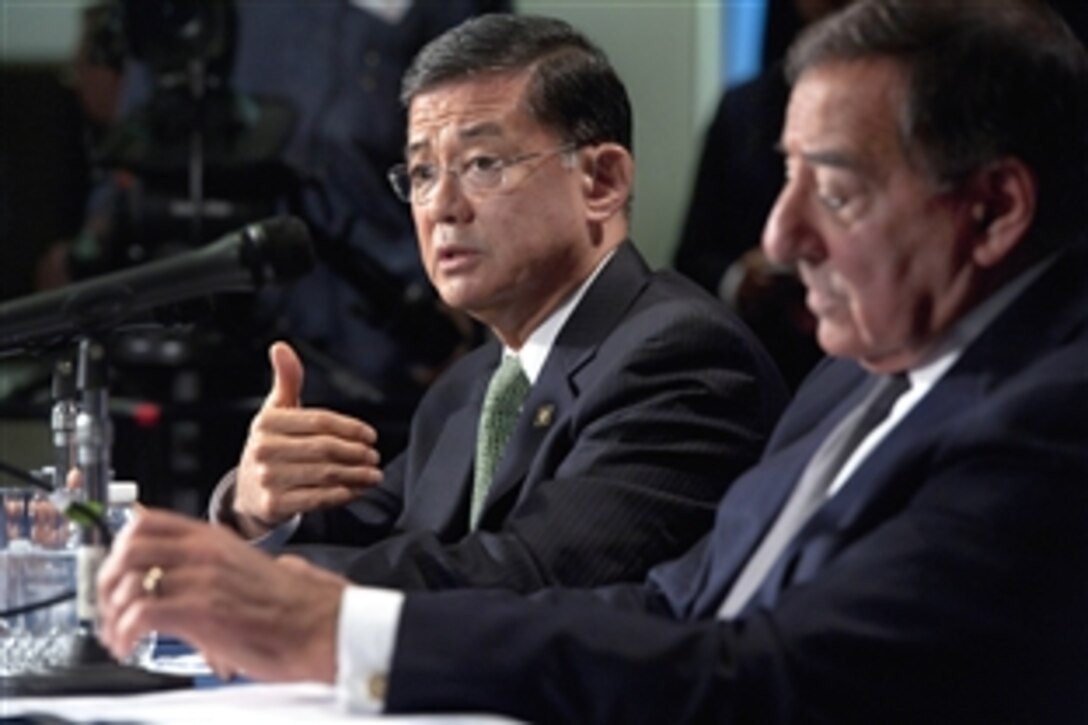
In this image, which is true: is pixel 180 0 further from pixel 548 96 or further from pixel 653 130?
pixel 548 96

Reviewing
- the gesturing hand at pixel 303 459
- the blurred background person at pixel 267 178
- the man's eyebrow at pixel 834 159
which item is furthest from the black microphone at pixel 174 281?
the blurred background person at pixel 267 178

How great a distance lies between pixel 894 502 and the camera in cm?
181

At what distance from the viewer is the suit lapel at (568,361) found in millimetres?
2574

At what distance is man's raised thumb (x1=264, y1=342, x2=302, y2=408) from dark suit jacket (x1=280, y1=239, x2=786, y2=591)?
0.18 metres

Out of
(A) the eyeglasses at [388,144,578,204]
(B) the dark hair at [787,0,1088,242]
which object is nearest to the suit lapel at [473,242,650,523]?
(A) the eyeglasses at [388,144,578,204]

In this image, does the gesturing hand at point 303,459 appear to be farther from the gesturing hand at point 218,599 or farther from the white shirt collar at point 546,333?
the gesturing hand at point 218,599

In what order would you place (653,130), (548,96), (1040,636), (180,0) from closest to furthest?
(1040,636) → (548,96) → (180,0) → (653,130)

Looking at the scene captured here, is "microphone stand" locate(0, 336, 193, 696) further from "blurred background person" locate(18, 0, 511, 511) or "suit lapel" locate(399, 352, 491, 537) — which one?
"blurred background person" locate(18, 0, 511, 511)

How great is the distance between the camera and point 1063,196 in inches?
73.5

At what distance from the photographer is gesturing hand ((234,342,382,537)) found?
8.57ft

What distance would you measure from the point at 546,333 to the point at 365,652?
1.03 metres

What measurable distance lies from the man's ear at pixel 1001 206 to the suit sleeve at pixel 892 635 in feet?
0.40

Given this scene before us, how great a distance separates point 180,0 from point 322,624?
129 inches

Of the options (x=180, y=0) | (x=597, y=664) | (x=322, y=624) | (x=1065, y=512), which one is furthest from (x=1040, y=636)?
(x=180, y=0)
